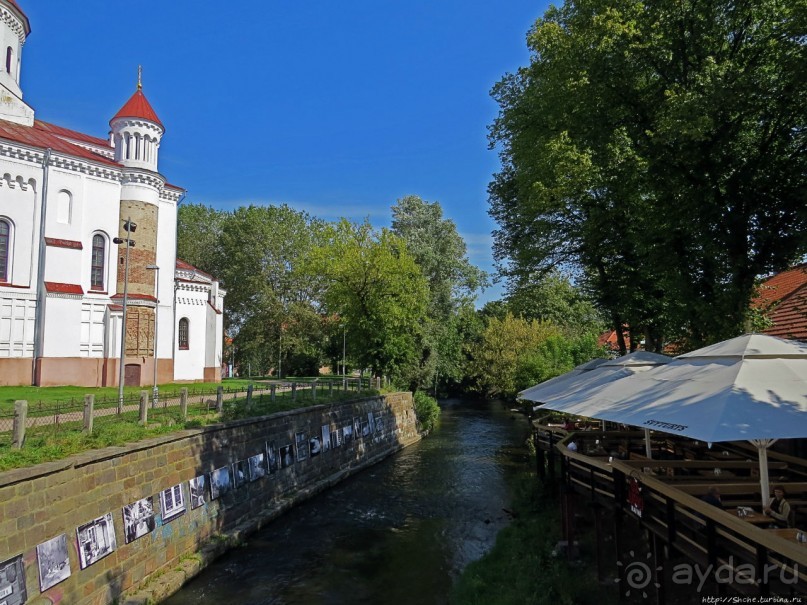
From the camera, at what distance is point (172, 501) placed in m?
13.0

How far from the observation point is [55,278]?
28.0 metres

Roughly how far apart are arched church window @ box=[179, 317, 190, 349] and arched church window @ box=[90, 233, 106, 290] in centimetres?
636

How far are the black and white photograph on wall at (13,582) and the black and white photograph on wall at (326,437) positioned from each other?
14.4 meters

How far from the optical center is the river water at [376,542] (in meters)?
12.1

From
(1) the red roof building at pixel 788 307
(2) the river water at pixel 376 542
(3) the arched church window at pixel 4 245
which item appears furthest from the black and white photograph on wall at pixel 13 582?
(3) the arched church window at pixel 4 245

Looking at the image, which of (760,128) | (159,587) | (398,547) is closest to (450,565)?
(398,547)

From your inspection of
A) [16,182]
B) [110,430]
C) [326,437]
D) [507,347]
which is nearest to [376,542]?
[110,430]

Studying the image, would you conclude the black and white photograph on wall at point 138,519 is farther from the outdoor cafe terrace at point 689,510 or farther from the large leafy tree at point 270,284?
the large leafy tree at point 270,284

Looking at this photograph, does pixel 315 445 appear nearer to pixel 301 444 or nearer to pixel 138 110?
pixel 301 444

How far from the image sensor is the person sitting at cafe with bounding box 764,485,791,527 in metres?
6.77

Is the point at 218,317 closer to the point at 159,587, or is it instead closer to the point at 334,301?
the point at 334,301

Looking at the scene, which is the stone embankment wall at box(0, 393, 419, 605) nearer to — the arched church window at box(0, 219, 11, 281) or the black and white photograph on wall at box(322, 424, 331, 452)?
the black and white photograph on wall at box(322, 424, 331, 452)

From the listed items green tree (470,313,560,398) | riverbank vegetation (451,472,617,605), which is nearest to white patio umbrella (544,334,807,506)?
riverbank vegetation (451,472,617,605)

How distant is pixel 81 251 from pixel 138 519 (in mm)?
21898
